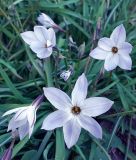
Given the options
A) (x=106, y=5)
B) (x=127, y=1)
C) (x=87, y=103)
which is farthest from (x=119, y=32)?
(x=127, y=1)

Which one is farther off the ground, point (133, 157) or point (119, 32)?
point (119, 32)

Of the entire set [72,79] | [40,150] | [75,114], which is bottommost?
[40,150]

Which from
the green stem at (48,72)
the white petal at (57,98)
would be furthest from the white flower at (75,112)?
the green stem at (48,72)

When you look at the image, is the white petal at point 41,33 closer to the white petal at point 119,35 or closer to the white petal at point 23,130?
the white petal at point 119,35

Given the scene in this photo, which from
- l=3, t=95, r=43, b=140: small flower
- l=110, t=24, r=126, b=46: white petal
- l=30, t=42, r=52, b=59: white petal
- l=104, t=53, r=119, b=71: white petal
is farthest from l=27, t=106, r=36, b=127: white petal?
l=110, t=24, r=126, b=46: white petal

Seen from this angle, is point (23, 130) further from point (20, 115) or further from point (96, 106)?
point (96, 106)

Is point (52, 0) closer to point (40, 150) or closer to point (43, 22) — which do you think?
point (43, 22)
